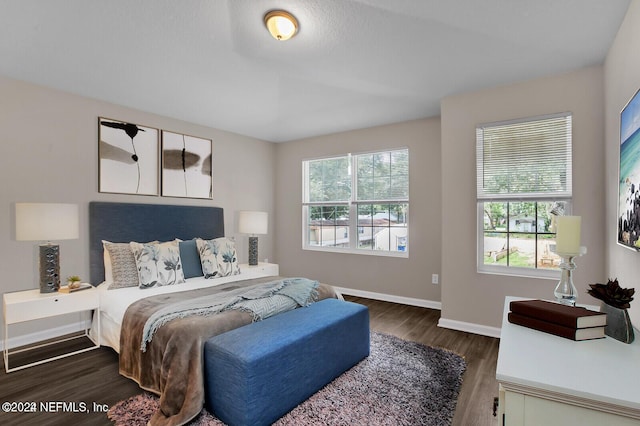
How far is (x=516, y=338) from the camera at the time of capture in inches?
51.6

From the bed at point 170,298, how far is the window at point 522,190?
1.82 meters

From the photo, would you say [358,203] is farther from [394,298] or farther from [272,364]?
[272,364]

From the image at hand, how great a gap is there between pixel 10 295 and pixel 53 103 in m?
1.86

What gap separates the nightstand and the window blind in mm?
3878

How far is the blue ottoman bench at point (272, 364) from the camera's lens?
1.75 metres

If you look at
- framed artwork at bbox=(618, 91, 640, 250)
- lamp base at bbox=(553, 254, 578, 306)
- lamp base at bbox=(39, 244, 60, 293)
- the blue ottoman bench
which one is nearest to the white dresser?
lamp base at bbox=(553, 254, 578, 306)

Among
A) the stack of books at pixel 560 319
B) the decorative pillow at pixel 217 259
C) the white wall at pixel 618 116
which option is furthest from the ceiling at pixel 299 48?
the stack of books at pixel 560 319

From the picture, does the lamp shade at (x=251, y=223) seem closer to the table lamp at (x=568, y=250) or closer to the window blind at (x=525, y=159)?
the window blind at (x=525, y=159)

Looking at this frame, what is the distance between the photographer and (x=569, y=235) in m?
1.60

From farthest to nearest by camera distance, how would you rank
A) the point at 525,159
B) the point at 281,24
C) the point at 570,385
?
the point at 525,159, the point at 281,24, the point at 570,385

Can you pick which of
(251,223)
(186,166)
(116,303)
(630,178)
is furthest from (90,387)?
(630,178)

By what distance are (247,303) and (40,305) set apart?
5.72 ft

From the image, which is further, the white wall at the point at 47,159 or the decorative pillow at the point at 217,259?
the decorative pillow at the point at 217,259

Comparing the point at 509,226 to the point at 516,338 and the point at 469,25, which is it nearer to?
the point at 469,25
